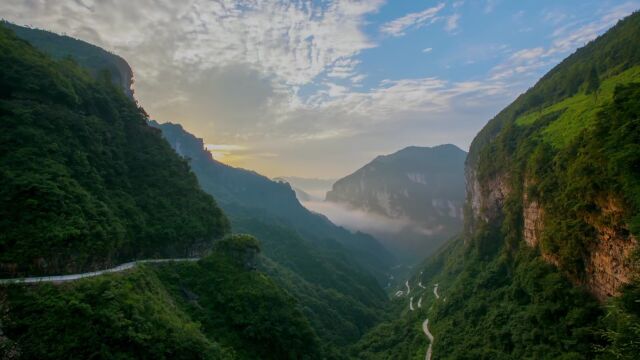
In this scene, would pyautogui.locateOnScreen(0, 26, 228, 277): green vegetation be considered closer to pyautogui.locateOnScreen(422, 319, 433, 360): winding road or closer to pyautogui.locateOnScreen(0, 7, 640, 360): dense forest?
pyautogui.locateOnScreen(0, 7, 640, 360): dense forest

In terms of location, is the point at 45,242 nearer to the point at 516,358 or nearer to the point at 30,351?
the point at 30,351

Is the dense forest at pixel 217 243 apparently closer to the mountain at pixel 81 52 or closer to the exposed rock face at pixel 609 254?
the exposed rock face at pixel 609 254

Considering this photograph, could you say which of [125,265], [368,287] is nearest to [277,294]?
[125,265]

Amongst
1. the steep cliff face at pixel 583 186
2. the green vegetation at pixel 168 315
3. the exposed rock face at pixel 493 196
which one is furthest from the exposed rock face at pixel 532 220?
the green vegetation at pixel 168 315

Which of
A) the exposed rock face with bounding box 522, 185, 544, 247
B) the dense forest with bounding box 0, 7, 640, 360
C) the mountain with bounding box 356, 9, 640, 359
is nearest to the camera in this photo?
the dense forest with bounding box 0, 7, 640, 360

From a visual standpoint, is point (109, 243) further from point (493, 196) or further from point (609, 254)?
point (493, 196)

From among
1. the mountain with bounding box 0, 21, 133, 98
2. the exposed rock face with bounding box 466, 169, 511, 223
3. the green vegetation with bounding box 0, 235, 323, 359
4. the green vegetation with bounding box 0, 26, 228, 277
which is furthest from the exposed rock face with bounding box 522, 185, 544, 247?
the mountain with bounding box 0, 21, 133, 98

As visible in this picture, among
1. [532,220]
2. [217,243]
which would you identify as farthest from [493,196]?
[217,243]
